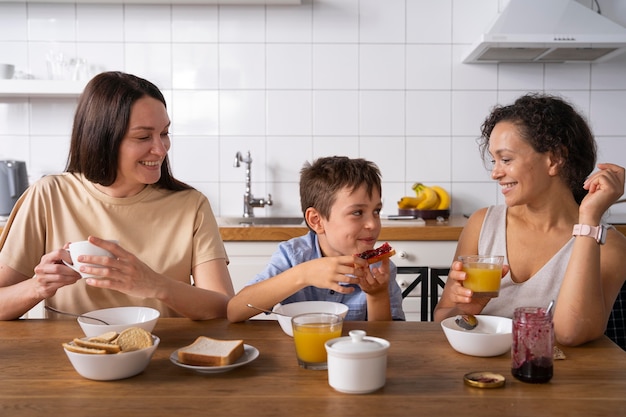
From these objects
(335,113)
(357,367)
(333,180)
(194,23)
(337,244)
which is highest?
(194,23)

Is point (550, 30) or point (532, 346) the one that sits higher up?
point (550, 30)

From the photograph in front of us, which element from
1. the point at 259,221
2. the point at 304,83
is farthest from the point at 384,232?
the point at 304,83

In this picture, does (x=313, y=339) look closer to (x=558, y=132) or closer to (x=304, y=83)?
(x=558, y=132)

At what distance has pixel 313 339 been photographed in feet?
3.96

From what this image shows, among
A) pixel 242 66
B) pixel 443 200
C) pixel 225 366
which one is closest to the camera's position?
pixel 225 366

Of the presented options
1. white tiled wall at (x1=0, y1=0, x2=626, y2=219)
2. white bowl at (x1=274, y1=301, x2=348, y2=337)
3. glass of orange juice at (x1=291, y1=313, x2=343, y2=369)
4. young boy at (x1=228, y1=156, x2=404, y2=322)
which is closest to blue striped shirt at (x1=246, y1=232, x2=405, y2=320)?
young boy at (x1=228, y1=156, x2=404, y2=322)

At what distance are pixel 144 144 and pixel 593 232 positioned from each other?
1168mm

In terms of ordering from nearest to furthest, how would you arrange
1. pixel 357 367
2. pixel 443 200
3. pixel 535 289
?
pixel 357 367
pixel 535 289
pixel 443 200

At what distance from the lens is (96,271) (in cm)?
141

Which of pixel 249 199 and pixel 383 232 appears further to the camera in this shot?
pixel 249 199

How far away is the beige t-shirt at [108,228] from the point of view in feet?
5.88

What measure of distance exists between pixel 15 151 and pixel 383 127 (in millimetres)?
2019

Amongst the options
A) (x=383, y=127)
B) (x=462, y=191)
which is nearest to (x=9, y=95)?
(x=383, y=127)

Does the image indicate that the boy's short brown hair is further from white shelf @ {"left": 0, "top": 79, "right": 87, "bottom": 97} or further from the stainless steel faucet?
white shelf @ {"left": 0, "top": 79, "right": 87, "bottom": 97}
